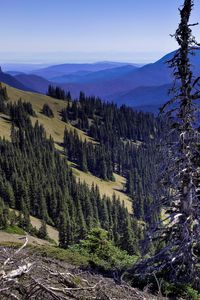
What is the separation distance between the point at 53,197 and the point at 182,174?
103163 millimetres

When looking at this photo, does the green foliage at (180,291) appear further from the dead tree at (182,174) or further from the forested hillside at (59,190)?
the forested hillside at (59,190)

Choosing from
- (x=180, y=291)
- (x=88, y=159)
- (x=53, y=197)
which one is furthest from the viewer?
(x=88, y=159)

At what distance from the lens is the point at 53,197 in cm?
11850

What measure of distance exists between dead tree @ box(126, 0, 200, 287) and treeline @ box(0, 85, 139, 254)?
6030 cm

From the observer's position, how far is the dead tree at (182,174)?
56.3 feet

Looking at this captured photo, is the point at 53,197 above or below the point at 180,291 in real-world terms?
below

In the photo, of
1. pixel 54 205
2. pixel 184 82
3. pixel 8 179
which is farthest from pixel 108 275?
pixel 8 179

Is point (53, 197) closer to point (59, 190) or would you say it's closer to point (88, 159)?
point (59, 190)

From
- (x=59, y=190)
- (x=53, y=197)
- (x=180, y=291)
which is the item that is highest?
(x=180, y=291)

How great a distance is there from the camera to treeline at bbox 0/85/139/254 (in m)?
95.1

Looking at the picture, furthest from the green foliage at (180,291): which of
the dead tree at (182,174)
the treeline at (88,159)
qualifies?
the treeline at (88,159)

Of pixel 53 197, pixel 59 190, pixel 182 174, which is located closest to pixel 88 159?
pixel 59 190

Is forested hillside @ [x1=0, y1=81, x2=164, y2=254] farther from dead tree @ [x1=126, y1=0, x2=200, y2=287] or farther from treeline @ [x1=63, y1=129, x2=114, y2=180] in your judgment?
dead tree @ [x1=126, y1=0, x2=200, y2=287]

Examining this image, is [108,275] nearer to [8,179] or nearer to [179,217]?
[179,217]
